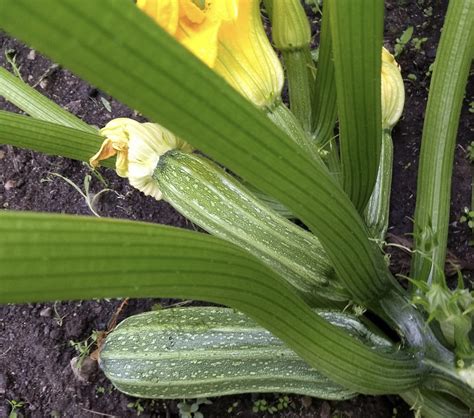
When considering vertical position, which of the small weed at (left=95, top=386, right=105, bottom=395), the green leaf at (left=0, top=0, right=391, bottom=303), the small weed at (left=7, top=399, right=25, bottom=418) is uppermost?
the green leaf at (left=0, top=0, right=391, bottom=303)

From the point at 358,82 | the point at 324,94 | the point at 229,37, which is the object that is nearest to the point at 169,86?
the point at 358,82

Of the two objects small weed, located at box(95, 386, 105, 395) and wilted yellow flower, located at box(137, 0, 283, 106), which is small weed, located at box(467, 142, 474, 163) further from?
small weed, located at box(95, 386, 105, 395)

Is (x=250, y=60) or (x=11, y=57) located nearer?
(x=250, y=60)

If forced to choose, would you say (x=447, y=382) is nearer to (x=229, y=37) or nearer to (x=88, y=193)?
(x=229, y=37)

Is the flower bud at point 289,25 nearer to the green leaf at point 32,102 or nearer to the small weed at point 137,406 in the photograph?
the green leaf at point 32,102

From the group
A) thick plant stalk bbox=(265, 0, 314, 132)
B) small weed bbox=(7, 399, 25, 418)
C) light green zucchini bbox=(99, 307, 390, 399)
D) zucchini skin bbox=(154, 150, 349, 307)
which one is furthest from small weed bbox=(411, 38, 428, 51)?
small weed bbox=(7, 399, 25, 418)

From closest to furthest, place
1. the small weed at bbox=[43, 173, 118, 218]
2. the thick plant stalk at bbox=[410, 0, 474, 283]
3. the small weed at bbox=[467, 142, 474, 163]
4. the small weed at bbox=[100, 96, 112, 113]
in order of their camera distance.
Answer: the thick plant stalk at bbox=[410, 0, 474, 283] < the small weed at bbox=[467, 142, 474, 163] < the small weed at bbox=[43, 173, 118, 218] < the small weed at bbox=[100, 96, 112, 113]

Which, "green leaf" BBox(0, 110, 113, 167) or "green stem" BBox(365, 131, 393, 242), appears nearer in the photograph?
"green leaf" BBox(0, 110, 113, 167)
